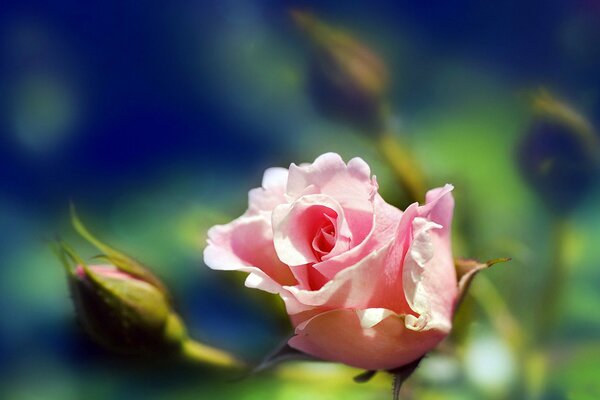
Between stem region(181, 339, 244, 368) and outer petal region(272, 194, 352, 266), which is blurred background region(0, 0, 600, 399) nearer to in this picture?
stem region(181, 339, 244, 368)

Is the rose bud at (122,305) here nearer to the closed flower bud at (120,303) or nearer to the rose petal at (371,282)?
the closed flower bud at (120,303)

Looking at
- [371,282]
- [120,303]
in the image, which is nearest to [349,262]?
[371,282]

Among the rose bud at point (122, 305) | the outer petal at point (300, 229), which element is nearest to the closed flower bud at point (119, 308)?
the rose bud at point (122, 305)

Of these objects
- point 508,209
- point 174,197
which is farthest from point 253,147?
point 508,209

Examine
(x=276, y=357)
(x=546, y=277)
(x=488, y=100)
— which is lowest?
(x=276, y=357)

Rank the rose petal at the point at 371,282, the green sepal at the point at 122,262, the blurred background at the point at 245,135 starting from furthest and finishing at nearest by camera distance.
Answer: the blurred background at the point at 245,135, the green sepal at the point at 122,262, the rose petal at the point at 371,282

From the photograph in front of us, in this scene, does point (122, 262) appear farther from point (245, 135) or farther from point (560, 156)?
point (560, 156)

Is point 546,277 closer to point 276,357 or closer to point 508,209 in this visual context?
point 508,209

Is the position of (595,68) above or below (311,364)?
above
